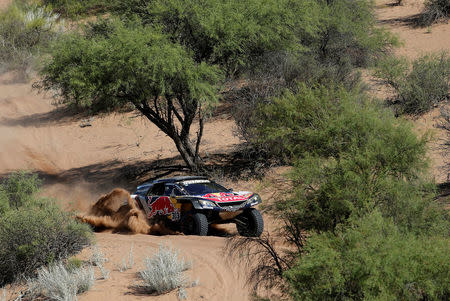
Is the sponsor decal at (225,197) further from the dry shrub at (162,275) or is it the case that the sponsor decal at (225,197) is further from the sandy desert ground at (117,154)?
the dry shrub at (162,275)

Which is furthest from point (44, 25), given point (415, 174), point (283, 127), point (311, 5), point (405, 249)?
point (405, 249)

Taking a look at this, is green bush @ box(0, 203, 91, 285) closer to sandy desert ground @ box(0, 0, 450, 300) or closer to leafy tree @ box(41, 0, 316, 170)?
sandy desert ground @ box(0, 0, 450, 300)

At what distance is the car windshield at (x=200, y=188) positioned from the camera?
Result: 1527 cm

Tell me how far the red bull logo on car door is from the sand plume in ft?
0.92

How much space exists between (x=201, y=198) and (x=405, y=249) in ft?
25.5

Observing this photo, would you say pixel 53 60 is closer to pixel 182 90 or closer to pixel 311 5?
pixel 182 90

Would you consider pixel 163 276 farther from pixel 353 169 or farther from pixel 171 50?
pixel 171 50

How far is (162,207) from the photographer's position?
15.7 metres

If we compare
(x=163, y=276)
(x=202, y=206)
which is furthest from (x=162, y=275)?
(x=202, y=206)

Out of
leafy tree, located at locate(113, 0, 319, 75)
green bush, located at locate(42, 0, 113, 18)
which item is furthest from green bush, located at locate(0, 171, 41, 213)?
green bush, located at locate(42, 0, 113, 18)

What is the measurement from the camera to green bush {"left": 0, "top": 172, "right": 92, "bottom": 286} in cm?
1312

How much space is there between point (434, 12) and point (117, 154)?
769 inches

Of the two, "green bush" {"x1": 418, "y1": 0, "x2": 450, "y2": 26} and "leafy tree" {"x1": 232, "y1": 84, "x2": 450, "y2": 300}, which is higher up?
"leafy tree" {"x1": 232, "y1": 84, "x2": 450, "y2": 300}

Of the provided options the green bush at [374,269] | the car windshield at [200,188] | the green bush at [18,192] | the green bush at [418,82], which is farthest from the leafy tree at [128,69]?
the green bush at [374,269]
